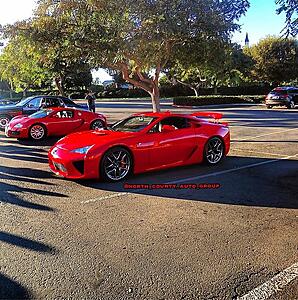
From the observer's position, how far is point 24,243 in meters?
4.05

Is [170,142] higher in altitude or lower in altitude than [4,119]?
lower

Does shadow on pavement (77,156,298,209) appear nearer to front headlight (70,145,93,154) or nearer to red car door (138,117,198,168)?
red car door (138,117,198,168)

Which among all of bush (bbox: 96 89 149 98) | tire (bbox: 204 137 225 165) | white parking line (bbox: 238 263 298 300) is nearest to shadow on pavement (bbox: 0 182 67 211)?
white parking line (bbox: 238 263 298 300)

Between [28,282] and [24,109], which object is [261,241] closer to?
[28,282]

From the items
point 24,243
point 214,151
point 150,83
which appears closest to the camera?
point 24,243

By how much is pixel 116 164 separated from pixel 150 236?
2697mm

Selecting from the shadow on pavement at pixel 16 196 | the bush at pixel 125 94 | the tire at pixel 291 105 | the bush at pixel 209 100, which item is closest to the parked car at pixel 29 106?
the shadow on pavement at pixel 16 196

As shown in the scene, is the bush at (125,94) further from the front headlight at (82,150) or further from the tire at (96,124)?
the front headlight at (82,150)

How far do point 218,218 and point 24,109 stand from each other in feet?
41.4

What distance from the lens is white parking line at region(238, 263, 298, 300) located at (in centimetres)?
305

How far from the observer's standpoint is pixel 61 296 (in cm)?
304

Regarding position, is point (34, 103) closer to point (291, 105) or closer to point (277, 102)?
point (277, 102)

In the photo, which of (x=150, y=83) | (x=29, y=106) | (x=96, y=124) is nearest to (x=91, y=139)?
(x=96, y=124)

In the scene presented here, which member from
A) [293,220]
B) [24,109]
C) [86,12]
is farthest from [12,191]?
[24,109]
